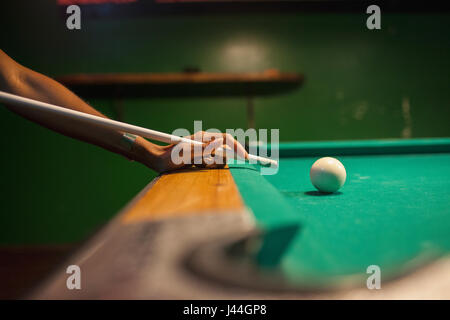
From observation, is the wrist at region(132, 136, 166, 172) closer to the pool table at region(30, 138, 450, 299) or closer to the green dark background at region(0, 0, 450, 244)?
the pool table at region(30, 138, 450, 299)

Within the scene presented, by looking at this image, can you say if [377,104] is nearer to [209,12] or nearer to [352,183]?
[209,12]

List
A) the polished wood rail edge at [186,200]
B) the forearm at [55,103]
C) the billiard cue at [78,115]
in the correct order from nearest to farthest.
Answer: the polished wood rail edge at [186,200] < the billiard cue at [78,115] < the forearm at [55,103]

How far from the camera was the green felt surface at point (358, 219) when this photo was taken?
0.63 m

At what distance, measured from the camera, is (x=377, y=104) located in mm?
4527

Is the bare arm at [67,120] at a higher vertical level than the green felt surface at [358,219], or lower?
higher

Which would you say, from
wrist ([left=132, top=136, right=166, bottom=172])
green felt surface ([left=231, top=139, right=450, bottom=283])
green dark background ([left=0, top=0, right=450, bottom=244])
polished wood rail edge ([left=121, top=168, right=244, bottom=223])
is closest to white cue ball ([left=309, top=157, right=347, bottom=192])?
green felt surface ([left=231, top=139, right=450, bottom=283])

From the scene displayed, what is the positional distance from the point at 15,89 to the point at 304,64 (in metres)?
3.61

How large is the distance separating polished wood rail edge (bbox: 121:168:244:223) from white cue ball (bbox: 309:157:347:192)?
36 cm

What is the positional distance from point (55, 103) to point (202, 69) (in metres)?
3.10

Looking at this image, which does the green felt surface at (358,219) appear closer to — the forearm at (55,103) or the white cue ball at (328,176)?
the white cue ball at (328,176)

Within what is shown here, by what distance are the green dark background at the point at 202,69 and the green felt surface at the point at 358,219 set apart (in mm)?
2838

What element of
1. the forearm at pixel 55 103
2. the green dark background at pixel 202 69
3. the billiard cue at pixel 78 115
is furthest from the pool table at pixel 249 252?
the green dark background at pixel 202 69

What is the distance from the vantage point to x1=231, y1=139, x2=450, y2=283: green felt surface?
2.05 ft
